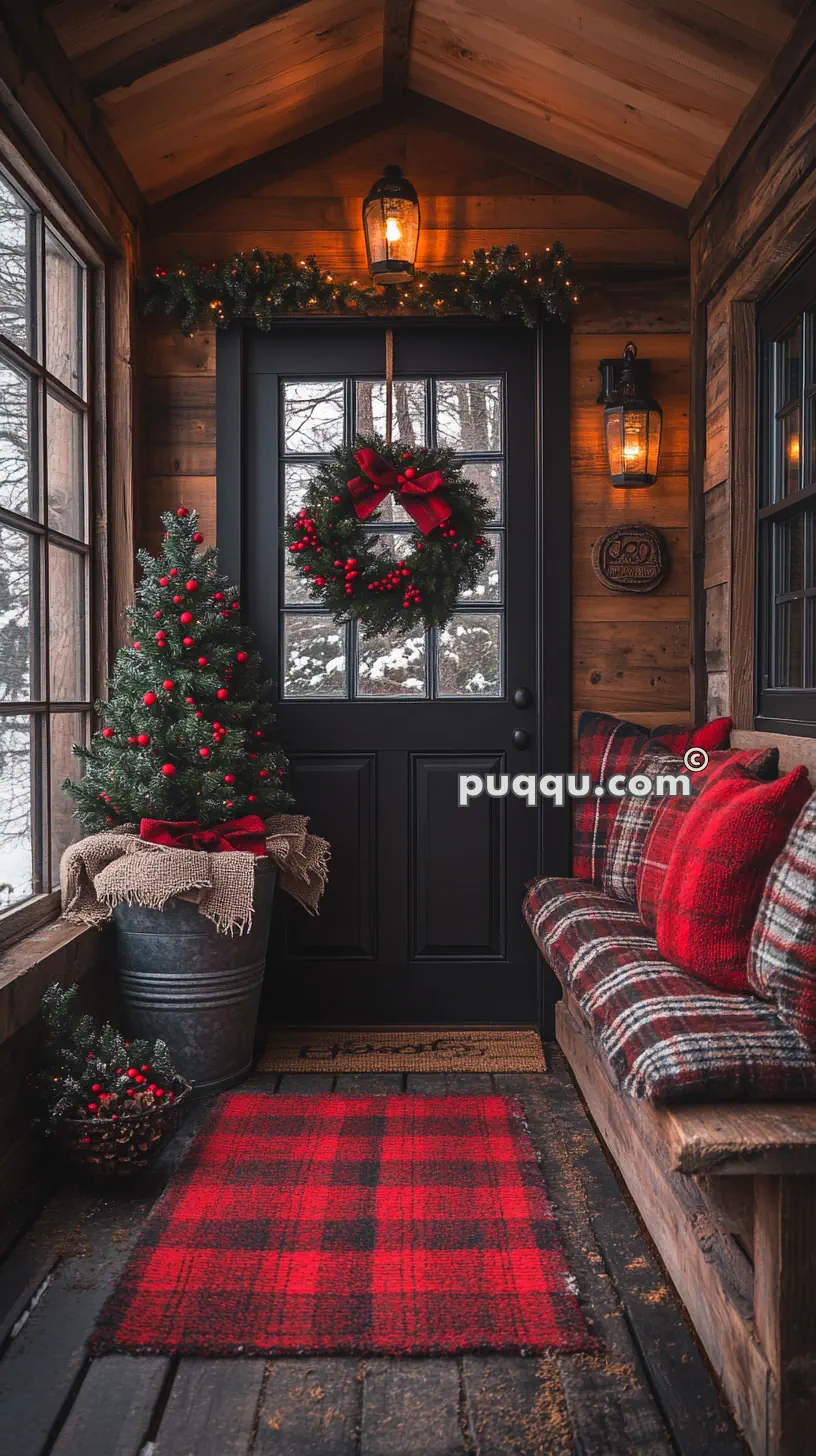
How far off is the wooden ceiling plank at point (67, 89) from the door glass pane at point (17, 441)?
2.12 ft

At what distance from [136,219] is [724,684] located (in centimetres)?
219

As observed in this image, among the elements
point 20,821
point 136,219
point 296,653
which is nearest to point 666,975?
point 20,821

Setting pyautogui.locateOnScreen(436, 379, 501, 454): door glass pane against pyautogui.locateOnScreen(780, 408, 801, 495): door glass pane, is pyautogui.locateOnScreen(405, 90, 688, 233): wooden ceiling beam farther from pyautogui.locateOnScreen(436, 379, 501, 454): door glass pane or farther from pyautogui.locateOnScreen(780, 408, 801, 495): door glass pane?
pyautogui.locateOnScreen(780, 408, 801, 495): door glass pane

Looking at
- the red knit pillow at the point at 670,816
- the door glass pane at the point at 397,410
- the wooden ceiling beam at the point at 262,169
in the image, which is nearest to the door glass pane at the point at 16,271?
the wooden ceiling beam at the point at 262,169

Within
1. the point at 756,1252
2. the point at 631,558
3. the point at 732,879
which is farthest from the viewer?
the point at 631,558

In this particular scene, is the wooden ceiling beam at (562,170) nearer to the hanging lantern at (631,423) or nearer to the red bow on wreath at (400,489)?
the hanging lantern at (631,423)

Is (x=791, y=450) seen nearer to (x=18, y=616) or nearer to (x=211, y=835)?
(x=211, y=835)

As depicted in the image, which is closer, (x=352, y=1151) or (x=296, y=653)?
(x=352, y=1151)

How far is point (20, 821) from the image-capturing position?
Answer: 8.46 ft

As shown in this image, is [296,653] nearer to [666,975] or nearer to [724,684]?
[724,684]

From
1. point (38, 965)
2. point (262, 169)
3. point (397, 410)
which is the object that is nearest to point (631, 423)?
point (397, 410)

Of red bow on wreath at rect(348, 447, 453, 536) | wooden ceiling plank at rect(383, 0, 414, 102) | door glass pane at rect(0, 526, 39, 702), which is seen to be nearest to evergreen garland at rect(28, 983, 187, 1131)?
door glass pane at rect(0, 526, 39, 702)

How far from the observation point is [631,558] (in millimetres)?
3406

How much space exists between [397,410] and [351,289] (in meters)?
0.38
